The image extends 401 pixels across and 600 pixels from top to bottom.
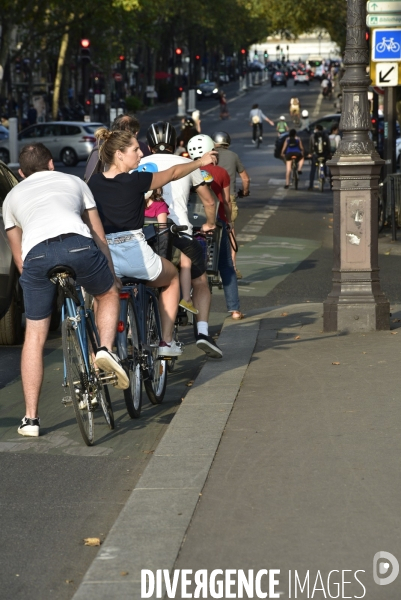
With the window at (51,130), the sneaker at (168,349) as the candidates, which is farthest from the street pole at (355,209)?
the window at (51,130)

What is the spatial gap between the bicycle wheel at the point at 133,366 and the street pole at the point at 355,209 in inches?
114

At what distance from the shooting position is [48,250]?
20.9 feet

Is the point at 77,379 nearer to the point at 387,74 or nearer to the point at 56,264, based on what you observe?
the point at 56,264

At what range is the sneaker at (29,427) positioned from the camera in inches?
265

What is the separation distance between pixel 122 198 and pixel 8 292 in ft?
8.83

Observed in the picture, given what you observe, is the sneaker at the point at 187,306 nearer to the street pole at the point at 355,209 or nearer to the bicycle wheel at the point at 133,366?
the bicycle wheel at the point at 133,366

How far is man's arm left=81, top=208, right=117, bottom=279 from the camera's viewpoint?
21.9ft

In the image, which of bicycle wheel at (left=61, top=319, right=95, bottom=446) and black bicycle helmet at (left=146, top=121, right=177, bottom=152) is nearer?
bicycle wheel at (left=61, top=319, right=95, bottom=446)

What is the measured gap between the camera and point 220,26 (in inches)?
3937

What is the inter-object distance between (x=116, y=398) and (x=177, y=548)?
358cm

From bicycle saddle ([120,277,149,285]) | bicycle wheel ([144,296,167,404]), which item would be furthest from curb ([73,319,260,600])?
bicycle saddle ([120,277,149,285])

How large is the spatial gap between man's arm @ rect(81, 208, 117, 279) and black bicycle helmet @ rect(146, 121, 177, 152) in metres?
2.01

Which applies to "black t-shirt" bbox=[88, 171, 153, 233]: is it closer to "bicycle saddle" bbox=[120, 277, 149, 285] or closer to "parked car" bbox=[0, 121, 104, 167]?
"bicycle saddle" bbox=[120, 277, 149, 285]

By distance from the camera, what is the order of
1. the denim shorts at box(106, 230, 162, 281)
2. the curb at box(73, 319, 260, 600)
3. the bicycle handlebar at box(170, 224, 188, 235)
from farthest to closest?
the bicycle handlebar at box(170, 224, 188, 235) < the denim shorts at box(106, 230, 162, 281) < the curb at box(73, 319, 260, 600)
